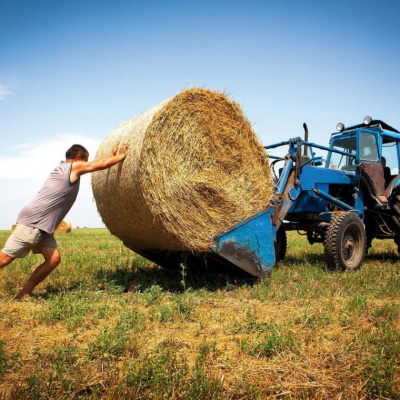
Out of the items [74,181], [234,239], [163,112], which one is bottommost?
[234,239]

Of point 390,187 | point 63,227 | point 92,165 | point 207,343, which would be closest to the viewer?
point 207,343

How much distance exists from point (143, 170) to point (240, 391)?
9.58 feet

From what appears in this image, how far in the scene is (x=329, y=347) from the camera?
3314 mm

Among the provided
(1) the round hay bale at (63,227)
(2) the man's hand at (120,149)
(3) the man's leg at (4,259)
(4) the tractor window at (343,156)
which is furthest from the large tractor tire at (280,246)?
(1) the round hay bale at (63,227)

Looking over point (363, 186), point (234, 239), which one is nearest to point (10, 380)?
point (234, 239)

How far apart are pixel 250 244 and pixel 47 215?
8.81ft

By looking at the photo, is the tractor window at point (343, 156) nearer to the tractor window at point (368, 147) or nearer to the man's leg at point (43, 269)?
the tractor window at point (368, 147)

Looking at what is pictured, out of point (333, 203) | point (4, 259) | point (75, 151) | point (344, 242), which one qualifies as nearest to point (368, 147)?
point (333, 203)

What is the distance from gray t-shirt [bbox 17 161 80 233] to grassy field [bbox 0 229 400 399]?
3.13ft

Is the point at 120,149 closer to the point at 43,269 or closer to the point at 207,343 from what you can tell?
the point at 43,269

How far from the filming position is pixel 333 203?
295 inches

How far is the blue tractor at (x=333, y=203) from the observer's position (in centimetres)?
558

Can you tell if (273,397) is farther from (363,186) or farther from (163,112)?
(363,186)

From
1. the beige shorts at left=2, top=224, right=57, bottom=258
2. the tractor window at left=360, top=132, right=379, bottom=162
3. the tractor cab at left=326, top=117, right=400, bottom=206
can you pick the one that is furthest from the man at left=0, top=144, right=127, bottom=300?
the tractor window at left=360, top=132, right=379, bottom=162
